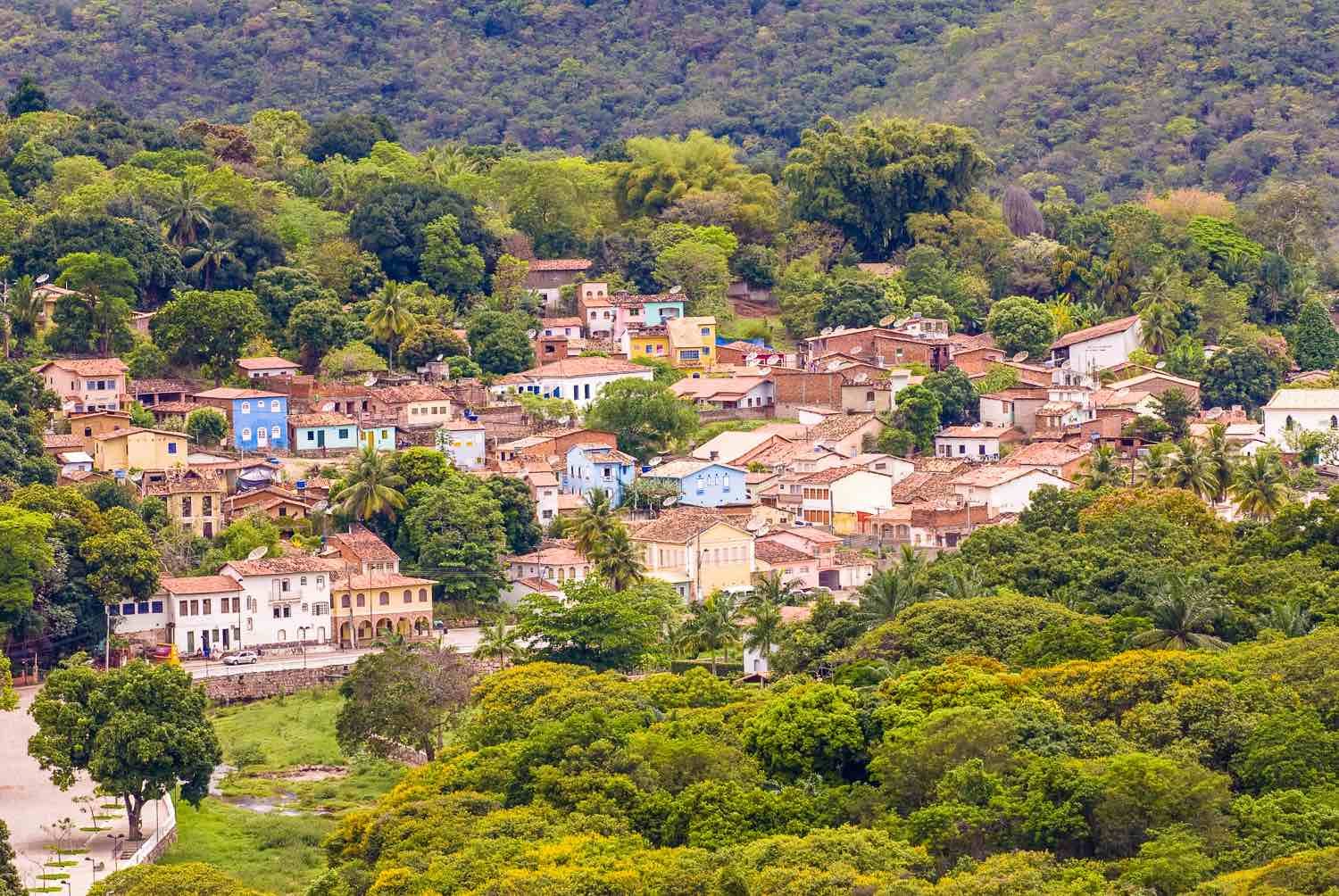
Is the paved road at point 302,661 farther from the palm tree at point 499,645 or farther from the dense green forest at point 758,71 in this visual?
the dense green forest at point 758,71

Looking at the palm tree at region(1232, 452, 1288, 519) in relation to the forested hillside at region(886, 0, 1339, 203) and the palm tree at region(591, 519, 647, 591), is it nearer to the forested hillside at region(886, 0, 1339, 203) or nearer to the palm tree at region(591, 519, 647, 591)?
the palm tree at region(591, 519, 647, 591)

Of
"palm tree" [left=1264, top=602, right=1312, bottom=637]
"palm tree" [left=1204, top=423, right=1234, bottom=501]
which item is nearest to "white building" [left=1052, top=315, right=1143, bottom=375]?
"palm tree" [left=1204, top=423, right=1234, bottom=501]

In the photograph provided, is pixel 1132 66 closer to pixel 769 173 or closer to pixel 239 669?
pixel 769 173

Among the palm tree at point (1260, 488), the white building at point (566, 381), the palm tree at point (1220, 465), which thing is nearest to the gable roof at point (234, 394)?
the white building at point (566, 381)

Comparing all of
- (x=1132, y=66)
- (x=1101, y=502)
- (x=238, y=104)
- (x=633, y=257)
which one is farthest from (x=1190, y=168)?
(x=1101, y=502)

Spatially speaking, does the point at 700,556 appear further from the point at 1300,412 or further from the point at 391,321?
the point at 1300,412

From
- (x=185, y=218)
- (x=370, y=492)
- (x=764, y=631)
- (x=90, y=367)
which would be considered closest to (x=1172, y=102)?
(x=185, y=218)
